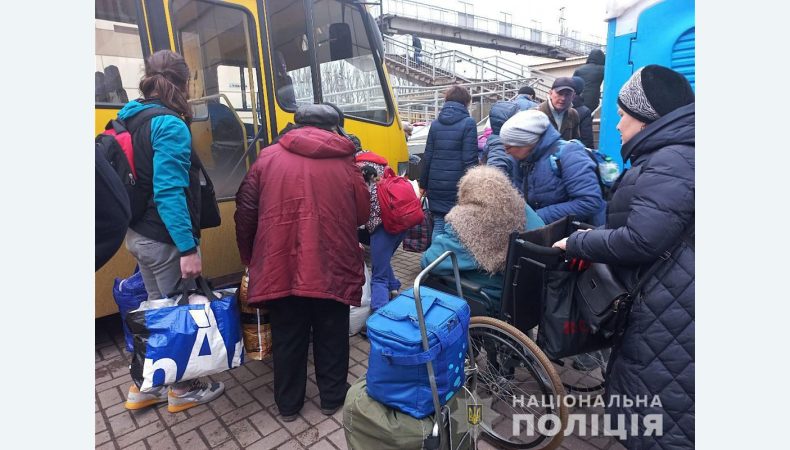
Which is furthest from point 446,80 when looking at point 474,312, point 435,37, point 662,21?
point 474,312

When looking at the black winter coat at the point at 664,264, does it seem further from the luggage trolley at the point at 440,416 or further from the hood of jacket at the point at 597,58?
the hood of jacket at the point at 597,58

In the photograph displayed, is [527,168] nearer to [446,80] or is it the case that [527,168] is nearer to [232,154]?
[232,154]

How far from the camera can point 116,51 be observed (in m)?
3.05

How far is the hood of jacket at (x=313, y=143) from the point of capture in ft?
7.75

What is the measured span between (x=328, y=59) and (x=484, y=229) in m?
2.63

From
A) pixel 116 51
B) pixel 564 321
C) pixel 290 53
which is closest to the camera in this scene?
pixel 564 321

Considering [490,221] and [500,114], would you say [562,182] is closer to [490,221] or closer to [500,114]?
[490,221]

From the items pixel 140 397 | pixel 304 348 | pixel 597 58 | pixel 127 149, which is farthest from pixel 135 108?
pixel 597 58

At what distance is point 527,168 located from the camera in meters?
3.18

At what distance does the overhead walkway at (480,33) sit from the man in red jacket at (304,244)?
2562cm

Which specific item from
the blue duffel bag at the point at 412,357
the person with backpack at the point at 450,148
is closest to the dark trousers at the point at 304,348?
the blue duffel bag at the point at 412,357

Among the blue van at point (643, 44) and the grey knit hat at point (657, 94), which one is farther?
the blue van at point (643, 44)

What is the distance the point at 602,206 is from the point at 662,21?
169 cm

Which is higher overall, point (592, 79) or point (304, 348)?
point (592, 79)
